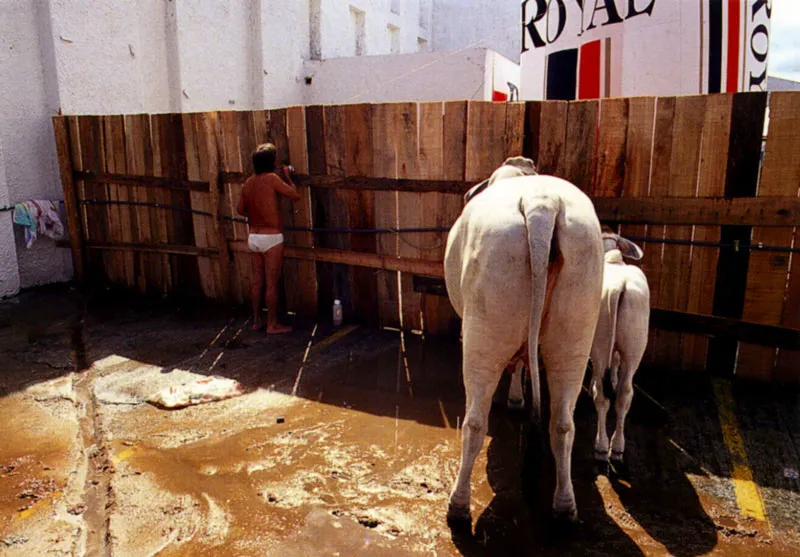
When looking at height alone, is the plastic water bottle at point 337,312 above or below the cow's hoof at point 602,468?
above

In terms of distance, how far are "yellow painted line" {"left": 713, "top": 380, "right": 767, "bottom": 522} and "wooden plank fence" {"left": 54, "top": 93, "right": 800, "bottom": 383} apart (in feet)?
1.37

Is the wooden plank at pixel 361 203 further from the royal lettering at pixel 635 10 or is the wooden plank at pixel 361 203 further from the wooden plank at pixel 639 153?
the royal lettering at pixel 635 10

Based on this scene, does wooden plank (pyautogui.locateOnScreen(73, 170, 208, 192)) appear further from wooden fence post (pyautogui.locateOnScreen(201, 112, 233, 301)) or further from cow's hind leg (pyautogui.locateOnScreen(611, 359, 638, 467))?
cow's hind leg (pyautogui.locateOnScreen(611, 359, 638, 467))

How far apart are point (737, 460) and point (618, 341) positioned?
1339 millimetres

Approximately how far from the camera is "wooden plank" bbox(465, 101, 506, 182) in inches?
232

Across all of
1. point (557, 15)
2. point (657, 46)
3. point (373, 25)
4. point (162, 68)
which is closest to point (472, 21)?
point (373, 25)

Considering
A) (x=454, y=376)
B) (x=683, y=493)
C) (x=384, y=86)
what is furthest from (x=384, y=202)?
(x=384, y=86)

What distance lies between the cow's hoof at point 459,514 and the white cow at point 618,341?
1.18m

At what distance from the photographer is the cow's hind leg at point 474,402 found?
3420 millimetres

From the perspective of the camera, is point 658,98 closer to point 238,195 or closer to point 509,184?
point 509,184

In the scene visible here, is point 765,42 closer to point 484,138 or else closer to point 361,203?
point 484,138

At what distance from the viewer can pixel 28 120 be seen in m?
8.94

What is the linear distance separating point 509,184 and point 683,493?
2.33 m

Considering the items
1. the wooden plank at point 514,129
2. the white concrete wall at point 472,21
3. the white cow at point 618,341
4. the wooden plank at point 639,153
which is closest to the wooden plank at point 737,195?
→ the wooden plank at point 639,153
